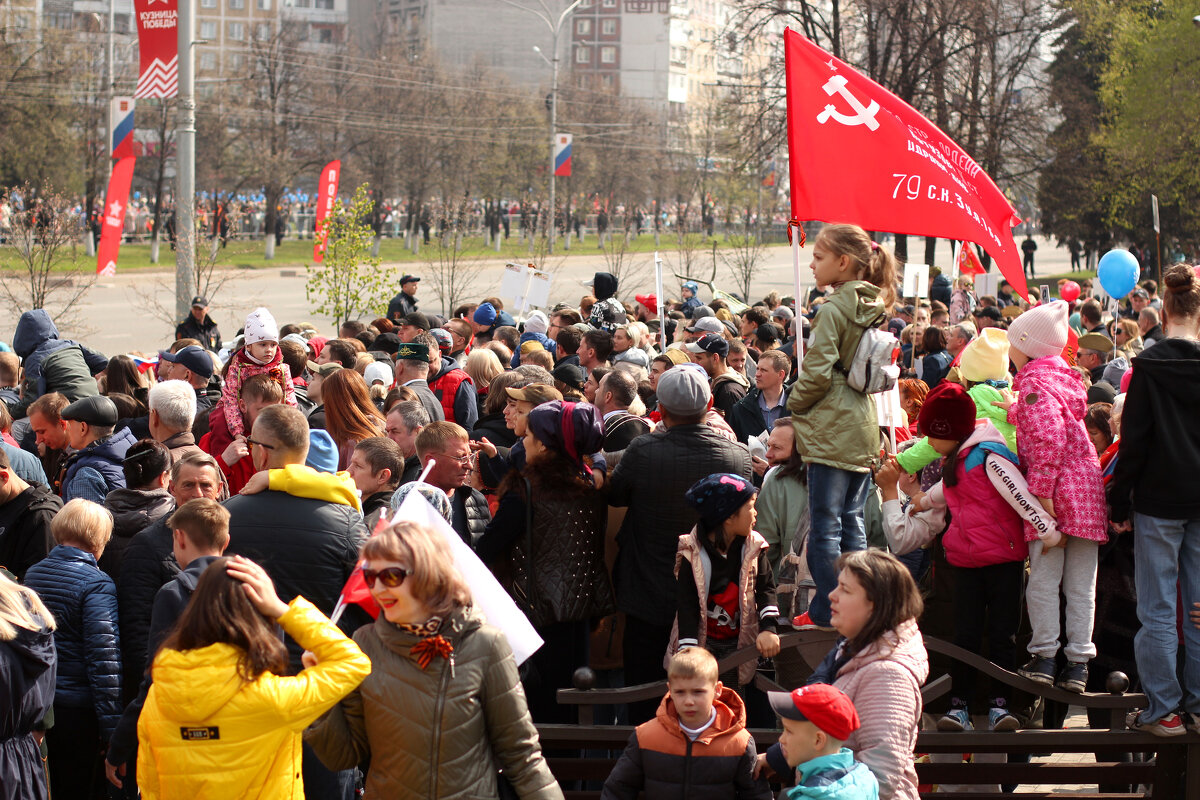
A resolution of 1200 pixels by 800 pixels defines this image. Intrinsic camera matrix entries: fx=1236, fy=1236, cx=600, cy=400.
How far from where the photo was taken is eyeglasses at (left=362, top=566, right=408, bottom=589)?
3613mm

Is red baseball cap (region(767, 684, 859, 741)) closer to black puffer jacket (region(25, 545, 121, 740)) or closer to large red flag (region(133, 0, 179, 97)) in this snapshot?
black puffer jacket (region(25, 545, 121, 740))

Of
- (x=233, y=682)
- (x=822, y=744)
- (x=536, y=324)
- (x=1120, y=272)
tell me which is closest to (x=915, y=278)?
(x=1120, y=272)

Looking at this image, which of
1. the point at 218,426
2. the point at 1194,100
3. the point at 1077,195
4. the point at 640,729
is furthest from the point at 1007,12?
the point at 640,729

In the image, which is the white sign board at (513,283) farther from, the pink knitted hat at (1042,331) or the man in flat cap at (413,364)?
the pink knitted hat at (1042,331)

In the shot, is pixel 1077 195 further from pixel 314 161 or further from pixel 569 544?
pixel 569 544

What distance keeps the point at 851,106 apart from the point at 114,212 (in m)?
19.9

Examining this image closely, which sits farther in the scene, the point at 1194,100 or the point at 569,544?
the point at 1194,100

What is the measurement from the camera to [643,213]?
7944 cm

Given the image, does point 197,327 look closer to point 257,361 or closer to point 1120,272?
point 257,361

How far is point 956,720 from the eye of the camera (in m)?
5.46

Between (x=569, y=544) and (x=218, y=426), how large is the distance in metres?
3.14

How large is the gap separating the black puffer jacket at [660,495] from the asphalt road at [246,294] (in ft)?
53.8

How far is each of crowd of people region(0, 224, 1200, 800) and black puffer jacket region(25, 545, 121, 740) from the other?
13 mm

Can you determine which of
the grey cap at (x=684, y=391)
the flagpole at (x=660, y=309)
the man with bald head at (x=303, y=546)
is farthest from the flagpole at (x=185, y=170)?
the man with bald head at (x=303, y=546)
